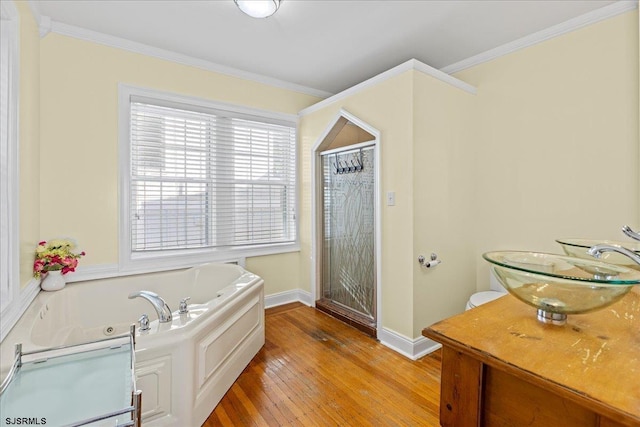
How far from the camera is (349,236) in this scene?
124 inches

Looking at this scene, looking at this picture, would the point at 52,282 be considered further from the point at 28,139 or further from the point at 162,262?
the point at 28,139

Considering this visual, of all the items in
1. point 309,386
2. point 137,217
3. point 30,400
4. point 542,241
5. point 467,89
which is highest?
point 467,89

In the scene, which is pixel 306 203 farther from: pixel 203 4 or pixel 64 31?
pixel 64 31

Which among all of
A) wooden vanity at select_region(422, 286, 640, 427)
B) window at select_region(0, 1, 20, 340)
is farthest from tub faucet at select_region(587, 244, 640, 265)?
window at select_region(0, 1, 20, 340)

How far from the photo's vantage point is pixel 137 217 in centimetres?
278

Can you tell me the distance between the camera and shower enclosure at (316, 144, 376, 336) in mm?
2881

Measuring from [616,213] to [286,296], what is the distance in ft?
9.98

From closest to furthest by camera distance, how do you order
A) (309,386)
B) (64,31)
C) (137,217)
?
(309,386) < (64,31) < (137,217)

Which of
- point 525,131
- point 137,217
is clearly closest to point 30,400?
point 137,217

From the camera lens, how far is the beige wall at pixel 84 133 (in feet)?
7.75

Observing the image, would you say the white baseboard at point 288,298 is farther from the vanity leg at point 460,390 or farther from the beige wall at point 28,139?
the vanity leg at point 460,390

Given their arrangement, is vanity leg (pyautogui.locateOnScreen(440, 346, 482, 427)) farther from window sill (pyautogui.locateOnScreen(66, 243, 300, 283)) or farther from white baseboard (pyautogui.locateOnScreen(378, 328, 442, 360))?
window sill (pyautogui.locateOnScreen(66, 243, 300, 283))

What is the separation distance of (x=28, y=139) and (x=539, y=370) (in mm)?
2907

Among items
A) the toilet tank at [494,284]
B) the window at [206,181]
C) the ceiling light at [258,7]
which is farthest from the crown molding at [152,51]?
the toilet tank at [494,284]
